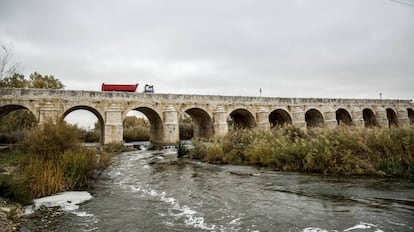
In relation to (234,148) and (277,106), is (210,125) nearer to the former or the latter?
(277,106)

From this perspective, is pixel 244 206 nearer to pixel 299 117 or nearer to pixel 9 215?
pixel 9 215

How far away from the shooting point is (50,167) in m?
6.32

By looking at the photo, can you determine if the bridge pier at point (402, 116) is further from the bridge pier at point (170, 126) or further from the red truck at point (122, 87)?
the red truck at point (122, 87)

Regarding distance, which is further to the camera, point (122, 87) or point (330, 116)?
point (330, 116)

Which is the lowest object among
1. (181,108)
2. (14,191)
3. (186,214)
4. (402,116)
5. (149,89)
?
(186,214)

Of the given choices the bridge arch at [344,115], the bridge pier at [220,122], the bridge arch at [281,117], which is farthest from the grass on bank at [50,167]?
the bridge arch at [344,115]

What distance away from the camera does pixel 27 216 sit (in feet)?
15.0

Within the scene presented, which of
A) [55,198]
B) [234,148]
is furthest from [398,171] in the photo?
[55,198]

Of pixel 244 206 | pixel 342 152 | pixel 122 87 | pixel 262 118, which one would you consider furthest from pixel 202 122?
pixel 244 206

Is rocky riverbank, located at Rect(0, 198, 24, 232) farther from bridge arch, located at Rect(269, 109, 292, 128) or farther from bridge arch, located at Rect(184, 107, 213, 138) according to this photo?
bridge arch, located at Rect(269, 109, 292, 128)

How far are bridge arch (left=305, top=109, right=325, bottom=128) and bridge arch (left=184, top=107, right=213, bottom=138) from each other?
1084 cm

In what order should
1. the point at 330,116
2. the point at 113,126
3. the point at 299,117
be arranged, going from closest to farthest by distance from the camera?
the point at 113,126 → the point at 299,117 → the point at 330,116

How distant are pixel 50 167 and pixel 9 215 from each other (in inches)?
87.1

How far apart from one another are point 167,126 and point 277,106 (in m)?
11.5
